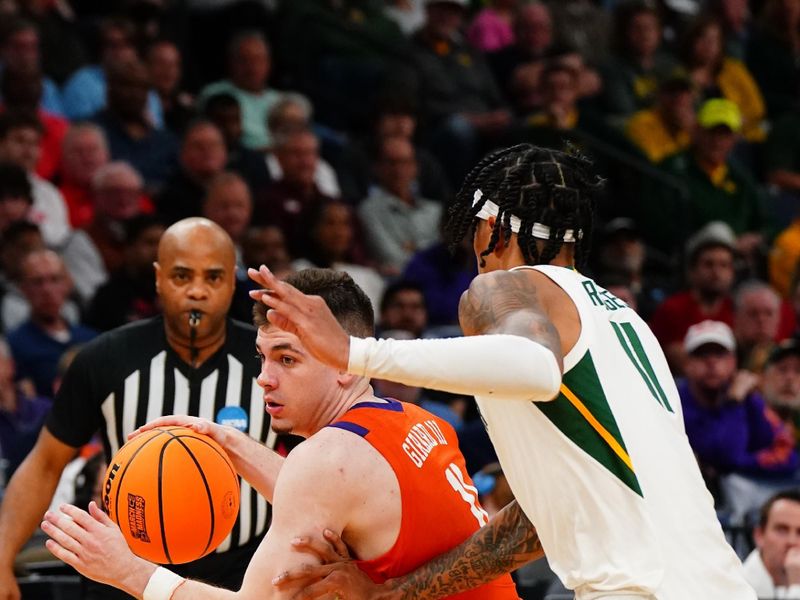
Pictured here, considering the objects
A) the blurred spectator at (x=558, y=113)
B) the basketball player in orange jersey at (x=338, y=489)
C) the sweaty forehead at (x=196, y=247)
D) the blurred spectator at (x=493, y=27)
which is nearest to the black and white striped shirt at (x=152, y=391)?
the sweaty forehead at (x=196, y=247)

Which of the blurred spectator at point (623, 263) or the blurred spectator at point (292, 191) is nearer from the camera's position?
the blurred spectator at point (292, 191)

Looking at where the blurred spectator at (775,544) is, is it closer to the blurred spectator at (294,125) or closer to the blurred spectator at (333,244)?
the blurred spectator at (333,244)

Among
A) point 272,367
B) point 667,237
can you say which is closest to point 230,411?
point 272,367

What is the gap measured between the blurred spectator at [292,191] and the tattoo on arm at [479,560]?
6.31 metres

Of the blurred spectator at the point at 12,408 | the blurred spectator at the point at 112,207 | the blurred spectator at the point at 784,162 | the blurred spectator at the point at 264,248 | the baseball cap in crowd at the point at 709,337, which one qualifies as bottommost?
the blurred spectator at the point at 12,408

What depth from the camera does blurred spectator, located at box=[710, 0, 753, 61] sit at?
49.2 ft

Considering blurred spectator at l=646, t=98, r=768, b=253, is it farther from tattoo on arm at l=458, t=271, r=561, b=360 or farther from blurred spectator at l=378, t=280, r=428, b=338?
tattoo on arm at l=458, t=271, r=561, b=360

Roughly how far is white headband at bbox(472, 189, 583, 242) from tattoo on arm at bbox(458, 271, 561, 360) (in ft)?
0.76

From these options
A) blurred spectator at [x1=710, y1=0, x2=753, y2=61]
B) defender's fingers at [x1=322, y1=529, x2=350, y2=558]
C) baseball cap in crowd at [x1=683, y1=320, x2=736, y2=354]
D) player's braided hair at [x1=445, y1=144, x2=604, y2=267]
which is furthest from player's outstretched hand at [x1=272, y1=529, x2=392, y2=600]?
blurred spectator at [x1=710, y1=0, x2=753, y2=61]

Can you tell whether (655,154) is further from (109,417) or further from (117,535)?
(117,535)

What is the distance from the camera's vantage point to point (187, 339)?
5.92 meters

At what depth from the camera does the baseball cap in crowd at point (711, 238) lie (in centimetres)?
1085

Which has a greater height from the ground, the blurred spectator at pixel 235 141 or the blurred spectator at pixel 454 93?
the blurred spectator at pixel 454 93

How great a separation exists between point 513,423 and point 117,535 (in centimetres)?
118
